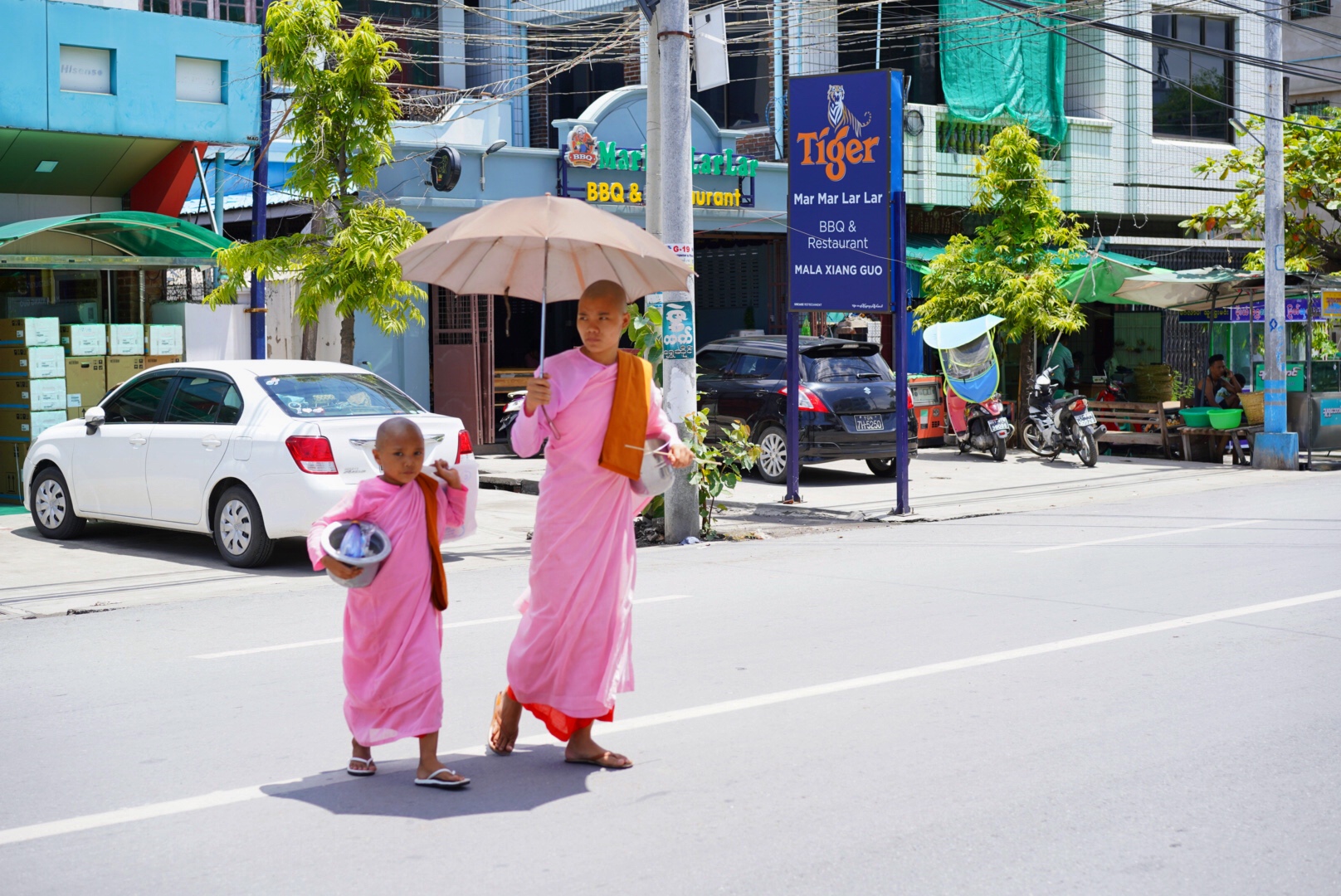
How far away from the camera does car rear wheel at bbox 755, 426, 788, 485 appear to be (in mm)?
16438

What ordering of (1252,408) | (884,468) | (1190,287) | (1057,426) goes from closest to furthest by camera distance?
(884,468), (1057,426), (1252,408), (1190,287)

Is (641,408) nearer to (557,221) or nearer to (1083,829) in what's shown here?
(557,221)

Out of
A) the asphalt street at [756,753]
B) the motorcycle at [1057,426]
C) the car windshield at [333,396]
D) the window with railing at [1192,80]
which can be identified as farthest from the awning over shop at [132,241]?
the window with railing at [1192,80]

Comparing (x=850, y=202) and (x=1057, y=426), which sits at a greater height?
(x=850, y=202)

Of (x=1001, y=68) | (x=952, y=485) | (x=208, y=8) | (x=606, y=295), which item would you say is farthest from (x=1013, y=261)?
(x=606, y=295)

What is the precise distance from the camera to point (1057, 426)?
742 inches

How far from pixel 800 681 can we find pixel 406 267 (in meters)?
2.59

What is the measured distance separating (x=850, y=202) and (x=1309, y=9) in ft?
73.7

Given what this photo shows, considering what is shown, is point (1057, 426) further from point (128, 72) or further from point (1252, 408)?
point (128, 72)

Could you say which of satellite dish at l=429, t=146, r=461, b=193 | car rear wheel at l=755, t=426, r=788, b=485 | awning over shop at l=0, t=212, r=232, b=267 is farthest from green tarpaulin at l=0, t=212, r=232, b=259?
car rear wheel at l=755, t=426, r=788, b=485

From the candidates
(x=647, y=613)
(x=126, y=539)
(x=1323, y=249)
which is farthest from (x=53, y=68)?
(x=1323, y=249)

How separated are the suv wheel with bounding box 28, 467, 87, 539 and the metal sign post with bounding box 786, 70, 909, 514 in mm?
6910

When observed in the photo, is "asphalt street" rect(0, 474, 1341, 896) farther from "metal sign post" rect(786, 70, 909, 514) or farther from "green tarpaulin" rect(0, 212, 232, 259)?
"green tarpaulin" rect(0, 212, 232, 259)

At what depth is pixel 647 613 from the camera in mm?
8148
